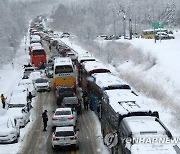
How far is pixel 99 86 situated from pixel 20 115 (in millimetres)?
5755

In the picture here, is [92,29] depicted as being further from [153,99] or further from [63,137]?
[63,137]

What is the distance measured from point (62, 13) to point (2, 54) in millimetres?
122865

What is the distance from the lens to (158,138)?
16.1 metres

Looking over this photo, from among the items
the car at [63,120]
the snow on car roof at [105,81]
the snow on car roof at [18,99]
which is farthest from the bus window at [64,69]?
the car at [63,120]

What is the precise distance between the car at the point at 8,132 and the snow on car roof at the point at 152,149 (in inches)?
455

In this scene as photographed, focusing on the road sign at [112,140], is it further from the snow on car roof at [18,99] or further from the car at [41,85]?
the car at [41,85]

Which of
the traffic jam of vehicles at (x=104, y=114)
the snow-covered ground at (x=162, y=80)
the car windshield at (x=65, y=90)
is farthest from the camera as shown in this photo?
the car windshield at (x=65, y=90)

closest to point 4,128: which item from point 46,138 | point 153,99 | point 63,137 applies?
point 46,138

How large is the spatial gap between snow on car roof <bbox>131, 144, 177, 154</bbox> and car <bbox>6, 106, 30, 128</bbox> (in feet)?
49.2

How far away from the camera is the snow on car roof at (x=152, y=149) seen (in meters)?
14.7

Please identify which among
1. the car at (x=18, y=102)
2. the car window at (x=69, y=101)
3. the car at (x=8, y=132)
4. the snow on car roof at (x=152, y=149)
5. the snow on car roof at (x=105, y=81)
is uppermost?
the snow on car roof at (x=152, y=149)

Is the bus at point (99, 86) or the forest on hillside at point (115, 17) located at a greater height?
the bus at point (99, 86)

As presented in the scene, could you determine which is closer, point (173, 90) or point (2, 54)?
point (173, 90)

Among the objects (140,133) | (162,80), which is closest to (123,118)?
(140,133)
